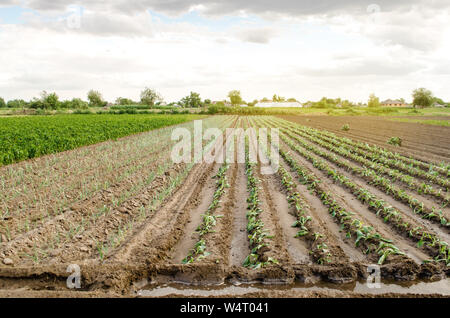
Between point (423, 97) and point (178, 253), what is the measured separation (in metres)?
99.7

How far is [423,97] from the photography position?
8394cm

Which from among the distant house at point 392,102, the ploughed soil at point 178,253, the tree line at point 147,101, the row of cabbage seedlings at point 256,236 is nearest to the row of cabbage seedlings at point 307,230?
the ploughed soil at point 178,253

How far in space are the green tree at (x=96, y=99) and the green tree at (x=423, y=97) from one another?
103635 millimetres

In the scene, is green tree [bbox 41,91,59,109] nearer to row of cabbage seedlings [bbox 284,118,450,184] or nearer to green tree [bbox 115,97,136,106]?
green tree [bbox 115,97,136,106]

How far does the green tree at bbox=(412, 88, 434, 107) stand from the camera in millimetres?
83438

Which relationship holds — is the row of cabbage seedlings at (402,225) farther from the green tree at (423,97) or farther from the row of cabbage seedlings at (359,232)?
the green tree at (423,97)

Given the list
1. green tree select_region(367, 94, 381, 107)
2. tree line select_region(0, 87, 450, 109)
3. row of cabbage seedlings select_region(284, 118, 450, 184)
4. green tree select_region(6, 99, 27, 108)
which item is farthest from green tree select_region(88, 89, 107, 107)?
row of cabbage seedlings select_region(284, 118, 450, 184)

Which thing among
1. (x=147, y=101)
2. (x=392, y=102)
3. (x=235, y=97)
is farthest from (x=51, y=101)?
(x=392, y=102)

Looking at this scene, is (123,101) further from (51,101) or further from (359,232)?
(359,232)

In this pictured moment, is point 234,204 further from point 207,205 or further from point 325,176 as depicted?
point 325,176

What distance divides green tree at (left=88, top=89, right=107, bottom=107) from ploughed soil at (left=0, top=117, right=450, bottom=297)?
113 metres

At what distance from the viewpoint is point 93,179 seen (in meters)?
8.64
